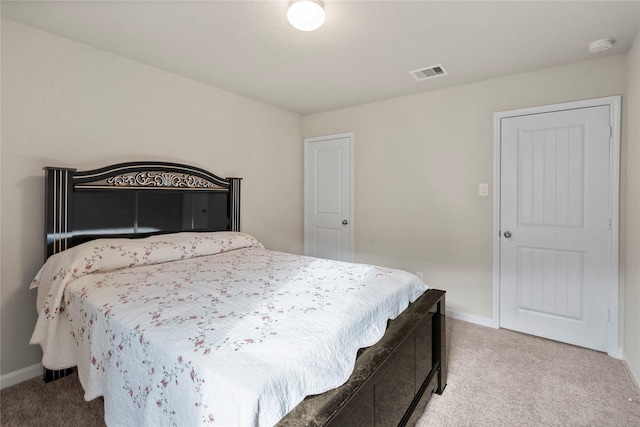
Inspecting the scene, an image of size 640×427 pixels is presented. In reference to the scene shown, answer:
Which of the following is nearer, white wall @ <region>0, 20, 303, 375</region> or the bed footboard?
the bed footboard

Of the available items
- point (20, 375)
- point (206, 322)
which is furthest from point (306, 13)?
point (20, 375)

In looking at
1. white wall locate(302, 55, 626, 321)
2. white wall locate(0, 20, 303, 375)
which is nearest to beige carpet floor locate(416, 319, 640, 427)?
white wall locate(302, 55, 626, 321)

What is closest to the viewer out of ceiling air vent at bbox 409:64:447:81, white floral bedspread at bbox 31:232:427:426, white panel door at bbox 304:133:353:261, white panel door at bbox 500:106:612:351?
white floral bedspread at bbox 31:232:427:426

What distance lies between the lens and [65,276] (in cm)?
180

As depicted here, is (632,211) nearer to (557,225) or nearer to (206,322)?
(557,225)

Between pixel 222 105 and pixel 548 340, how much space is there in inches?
149

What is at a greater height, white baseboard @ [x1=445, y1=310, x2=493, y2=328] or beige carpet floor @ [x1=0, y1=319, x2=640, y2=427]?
white baseboard @ [x1=445, y1=310, x2=493, y2=328]

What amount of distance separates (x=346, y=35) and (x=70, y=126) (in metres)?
2.06

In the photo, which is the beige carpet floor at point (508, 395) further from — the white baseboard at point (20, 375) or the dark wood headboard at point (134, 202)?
the dark wood headboard at point (134, 202)

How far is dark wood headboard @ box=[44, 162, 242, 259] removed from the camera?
2.14 meters

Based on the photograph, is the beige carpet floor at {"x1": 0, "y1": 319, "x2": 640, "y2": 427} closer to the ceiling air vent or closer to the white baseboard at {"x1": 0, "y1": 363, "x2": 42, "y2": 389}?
the white baseboard at {"x1": 0, "y1": 363, "x2": 42, "y2": 389}

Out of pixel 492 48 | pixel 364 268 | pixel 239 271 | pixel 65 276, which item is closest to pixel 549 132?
pixel 492 48

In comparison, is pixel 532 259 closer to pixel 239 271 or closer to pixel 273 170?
pixel 239 271

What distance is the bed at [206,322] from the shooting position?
0.99 meters
